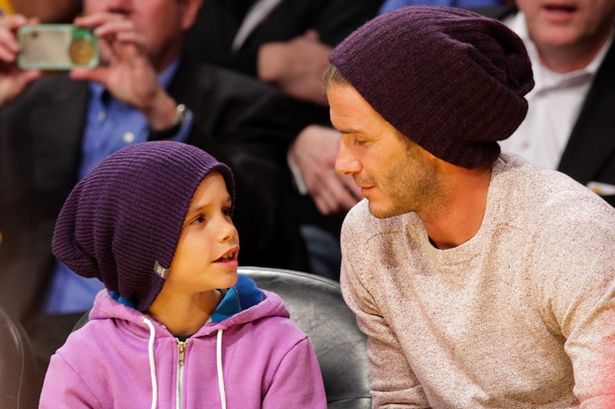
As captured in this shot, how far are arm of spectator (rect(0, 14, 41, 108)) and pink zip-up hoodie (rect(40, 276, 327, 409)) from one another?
138cm

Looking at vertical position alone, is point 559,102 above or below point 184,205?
below

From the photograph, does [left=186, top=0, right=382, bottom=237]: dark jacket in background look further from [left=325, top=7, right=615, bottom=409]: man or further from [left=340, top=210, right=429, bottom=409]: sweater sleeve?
[left=325, top=7, right=615, bottom=409]: man

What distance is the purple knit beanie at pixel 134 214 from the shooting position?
2186mm

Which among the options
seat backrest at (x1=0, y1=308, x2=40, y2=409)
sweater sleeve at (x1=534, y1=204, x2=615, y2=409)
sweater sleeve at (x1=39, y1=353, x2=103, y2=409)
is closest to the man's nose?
sweater sleeve at (x1=534, y1=204, x2=615, y2=409)

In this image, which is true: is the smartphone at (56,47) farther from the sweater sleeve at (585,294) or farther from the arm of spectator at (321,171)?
the sweater sleeve at (585,294)

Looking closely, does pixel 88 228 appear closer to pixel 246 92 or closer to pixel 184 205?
pixel 184 205

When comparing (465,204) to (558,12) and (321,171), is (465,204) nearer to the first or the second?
(558,12)

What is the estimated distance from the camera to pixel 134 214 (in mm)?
2182

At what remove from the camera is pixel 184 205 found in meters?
2.18

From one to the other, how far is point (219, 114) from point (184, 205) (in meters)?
1.47

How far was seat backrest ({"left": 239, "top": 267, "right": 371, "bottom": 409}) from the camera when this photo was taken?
8.12 ft

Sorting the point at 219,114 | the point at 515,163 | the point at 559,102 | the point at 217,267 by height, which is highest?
the point at 515,163

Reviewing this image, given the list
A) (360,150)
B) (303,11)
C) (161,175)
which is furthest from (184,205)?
(303,11)

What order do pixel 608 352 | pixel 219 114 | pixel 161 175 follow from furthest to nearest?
pixel 219 114, pixel 161 175, pixel 608 352
